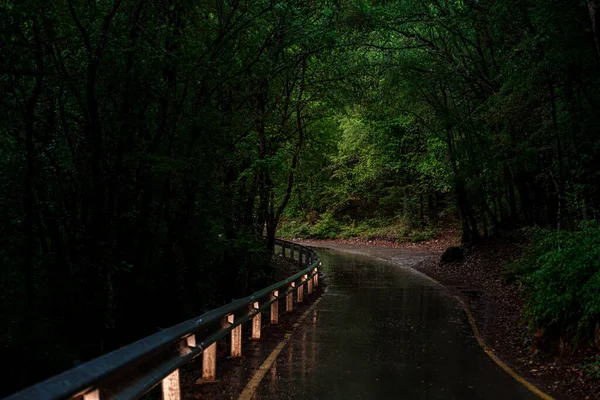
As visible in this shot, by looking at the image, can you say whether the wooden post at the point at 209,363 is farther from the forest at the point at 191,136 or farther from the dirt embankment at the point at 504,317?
the dirt embankment at the point at 504,317

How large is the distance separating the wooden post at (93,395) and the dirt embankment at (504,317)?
5.39m

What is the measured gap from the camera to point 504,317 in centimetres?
1179

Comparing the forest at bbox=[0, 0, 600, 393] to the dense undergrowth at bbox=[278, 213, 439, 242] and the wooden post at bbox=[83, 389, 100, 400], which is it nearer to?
the wooden post at bbox=[83, 389, 100, 400]

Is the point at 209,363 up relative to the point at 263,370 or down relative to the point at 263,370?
up

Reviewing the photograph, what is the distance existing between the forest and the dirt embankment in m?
0.72

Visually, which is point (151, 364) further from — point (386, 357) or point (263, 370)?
point (386, 357)

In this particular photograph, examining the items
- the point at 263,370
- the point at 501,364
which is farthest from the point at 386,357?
the point at 263,370

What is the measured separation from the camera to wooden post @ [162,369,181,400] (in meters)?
4.95

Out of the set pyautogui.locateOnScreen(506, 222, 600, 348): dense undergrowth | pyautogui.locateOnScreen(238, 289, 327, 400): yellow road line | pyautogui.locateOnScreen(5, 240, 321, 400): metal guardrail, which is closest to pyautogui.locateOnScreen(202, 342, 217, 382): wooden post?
pyautogui.locateOnScreen(5, 240, 321, 400): metal guardrail

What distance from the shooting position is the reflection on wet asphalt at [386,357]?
6.12m

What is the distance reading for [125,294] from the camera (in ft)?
33.8

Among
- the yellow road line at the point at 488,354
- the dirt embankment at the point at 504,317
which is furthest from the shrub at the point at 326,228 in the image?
the yellow road line at the point at 488,354

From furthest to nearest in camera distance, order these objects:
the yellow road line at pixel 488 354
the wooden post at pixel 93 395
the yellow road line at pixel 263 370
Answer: the yellow road line at pixel 488 354 → the yellow road line at pixel 263 370 → the wooden post at pixel 93 395

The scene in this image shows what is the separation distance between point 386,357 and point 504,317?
5.26 metres
